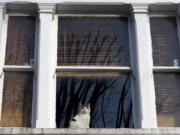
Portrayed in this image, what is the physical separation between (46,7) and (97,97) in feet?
4.23

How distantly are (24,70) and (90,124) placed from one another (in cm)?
102

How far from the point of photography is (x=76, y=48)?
23.6 ft

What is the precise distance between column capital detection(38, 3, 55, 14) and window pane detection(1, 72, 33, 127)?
0.83 meters

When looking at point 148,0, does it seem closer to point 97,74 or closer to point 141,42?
point 141,42

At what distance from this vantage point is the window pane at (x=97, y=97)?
672cm

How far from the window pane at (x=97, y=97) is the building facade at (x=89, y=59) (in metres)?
0.01

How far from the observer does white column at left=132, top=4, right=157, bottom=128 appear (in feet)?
21.4

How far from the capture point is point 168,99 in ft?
22.5

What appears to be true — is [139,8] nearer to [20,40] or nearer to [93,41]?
[93,41]

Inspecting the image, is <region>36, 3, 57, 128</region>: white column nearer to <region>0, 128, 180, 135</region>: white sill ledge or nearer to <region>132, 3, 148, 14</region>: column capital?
<region>0, 128, 180, 135</region>: white sill ledge

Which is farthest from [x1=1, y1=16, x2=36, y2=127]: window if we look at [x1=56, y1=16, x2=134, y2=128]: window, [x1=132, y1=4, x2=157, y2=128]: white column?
[x1=132, y1=4, x2=157, y2=128]: white column

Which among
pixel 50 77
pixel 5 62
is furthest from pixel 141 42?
pixel 5 62

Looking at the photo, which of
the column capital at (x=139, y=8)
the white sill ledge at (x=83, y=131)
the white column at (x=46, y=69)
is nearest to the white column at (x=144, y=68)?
the column capital at (x=139, y=8)

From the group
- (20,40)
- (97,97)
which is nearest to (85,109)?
(97,97)
